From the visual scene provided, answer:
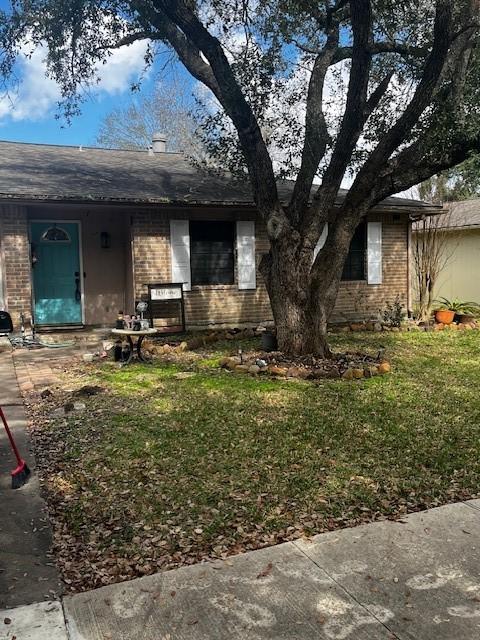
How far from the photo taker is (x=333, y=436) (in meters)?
4.85

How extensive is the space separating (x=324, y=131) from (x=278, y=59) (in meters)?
2.13

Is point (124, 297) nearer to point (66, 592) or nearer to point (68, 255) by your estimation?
point (68, 255)

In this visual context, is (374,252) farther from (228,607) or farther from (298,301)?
(228,607)

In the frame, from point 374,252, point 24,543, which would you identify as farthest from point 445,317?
point 24,543

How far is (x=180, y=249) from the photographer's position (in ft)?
37.6

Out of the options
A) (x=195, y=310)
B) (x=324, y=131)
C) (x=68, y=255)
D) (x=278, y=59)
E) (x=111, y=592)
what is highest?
(x=278, y=59)

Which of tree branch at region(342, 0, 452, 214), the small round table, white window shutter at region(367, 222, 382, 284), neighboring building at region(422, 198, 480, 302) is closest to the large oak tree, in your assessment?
tree branch at region(342, 0, 452, 214)

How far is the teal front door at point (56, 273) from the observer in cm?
1126

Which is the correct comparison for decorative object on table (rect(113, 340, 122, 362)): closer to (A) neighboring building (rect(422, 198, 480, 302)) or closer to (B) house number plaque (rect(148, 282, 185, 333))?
(B) house number plaque (rect(148, 282, 185, 333))

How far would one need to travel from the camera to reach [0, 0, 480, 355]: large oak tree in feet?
23.7

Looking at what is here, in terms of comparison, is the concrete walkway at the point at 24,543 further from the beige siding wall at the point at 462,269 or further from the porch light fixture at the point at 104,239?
the beige siding wall at the point at 462,269

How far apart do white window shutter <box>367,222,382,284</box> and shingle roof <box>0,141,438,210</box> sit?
64 cm

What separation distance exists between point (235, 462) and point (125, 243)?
8.49 meters

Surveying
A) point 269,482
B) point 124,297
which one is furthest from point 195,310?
point 269,482
